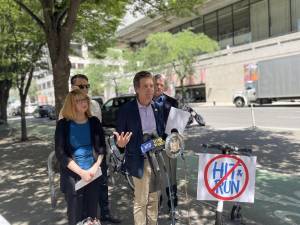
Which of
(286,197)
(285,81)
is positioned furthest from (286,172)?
(285,81)

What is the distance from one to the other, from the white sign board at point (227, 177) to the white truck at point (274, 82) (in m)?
28.5

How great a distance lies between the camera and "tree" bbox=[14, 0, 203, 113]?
8242 millimetres

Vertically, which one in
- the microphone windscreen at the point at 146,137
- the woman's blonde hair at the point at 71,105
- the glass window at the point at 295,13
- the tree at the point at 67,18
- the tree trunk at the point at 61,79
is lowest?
the microphone windscreen at the point at 146,137

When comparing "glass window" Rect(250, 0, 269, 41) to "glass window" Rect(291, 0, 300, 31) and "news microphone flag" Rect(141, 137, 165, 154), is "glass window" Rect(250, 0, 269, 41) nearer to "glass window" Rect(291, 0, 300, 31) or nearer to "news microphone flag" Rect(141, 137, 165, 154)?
"glass window" Rect(291, 0, 300, 31)

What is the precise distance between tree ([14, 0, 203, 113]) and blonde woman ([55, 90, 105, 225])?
13.6ft

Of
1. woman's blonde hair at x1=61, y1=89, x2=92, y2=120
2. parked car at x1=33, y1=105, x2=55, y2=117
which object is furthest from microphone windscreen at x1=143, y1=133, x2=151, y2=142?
parked car at x1=33, y1=105, x2=55, y2=117

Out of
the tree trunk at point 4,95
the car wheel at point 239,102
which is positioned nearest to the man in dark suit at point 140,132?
the tree trunk at point 4,95

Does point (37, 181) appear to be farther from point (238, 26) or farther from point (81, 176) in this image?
point (238, 26)

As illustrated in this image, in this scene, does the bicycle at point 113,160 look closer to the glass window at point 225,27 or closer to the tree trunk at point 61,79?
the tree trunk at point 61,79

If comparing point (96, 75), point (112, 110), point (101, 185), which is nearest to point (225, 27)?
point (96, 75)

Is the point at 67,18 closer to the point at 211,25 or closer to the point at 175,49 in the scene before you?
the point at 175,49

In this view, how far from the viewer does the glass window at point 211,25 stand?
52.8 m

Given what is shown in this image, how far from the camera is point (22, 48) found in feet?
54.2

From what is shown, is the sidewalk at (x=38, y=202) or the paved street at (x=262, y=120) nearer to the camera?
the sidewalk at (x=38, y=202)
